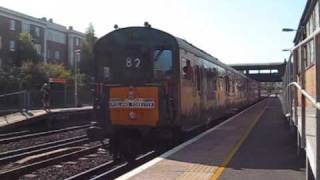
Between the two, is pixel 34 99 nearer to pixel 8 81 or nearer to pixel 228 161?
pixel 8 81

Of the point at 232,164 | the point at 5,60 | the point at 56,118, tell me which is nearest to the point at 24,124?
the point at 56,118

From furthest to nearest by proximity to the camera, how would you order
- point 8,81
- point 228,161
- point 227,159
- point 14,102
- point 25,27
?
point 25,27 < point 8,81 < point 14,102 < point 227,159 < point 228,161

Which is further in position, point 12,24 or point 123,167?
point 12,24

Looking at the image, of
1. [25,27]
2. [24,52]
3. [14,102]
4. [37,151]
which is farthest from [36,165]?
[25,27]

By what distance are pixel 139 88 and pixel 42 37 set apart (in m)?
72.6

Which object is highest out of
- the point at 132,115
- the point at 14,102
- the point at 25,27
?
the point at 25,27

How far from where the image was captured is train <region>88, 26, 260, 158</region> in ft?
43.7

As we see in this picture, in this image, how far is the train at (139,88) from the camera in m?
13.3

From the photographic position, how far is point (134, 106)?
43.9 feet

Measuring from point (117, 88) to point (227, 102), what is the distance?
13.5m

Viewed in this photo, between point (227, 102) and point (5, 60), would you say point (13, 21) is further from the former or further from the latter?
point (227, 102)

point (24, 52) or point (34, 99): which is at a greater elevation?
point (24, 52)

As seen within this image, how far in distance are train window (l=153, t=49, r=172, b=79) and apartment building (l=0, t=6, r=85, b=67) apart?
5856 cm

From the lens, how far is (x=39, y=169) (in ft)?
42.5
